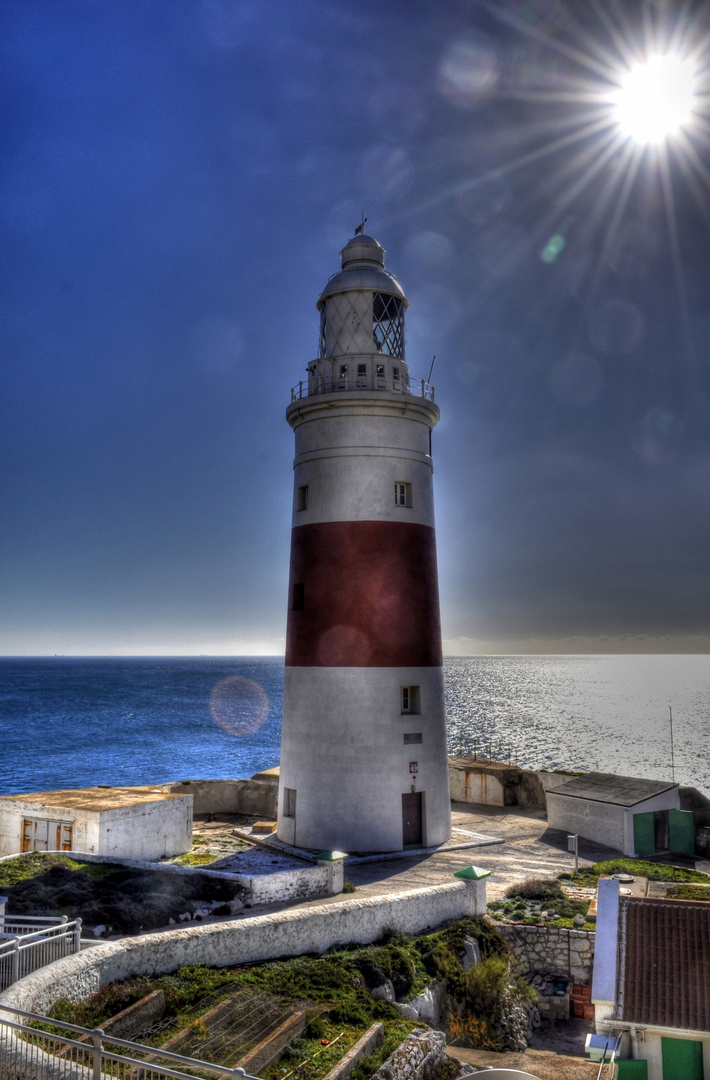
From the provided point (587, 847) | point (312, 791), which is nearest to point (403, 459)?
point (312, 791)

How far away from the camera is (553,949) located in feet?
56.5

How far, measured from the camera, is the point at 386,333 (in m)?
24.5

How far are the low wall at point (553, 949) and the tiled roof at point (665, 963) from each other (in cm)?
289

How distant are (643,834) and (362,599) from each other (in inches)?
440

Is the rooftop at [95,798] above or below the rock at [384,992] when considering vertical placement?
above

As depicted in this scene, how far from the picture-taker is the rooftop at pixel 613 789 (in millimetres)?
24344

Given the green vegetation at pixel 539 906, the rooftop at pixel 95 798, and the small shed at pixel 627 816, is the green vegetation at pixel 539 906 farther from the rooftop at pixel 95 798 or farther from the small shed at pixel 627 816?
the rooftop at pixel 95 798

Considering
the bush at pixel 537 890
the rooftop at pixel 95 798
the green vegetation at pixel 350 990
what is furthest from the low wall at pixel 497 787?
the green vegetation at pixel 350 990

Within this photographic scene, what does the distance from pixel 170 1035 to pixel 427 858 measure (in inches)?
467

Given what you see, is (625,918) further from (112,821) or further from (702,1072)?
(112,821)

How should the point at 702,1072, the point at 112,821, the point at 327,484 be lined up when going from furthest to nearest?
the point at 327,484 → the point at 112,821 → the point at 702,1072

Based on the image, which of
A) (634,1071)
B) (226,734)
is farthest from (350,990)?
(226,734)

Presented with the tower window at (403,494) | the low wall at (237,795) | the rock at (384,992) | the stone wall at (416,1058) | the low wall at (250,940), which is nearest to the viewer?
the stone wall at (416,1058)

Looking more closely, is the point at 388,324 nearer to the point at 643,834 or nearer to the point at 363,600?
the point at 363,600
